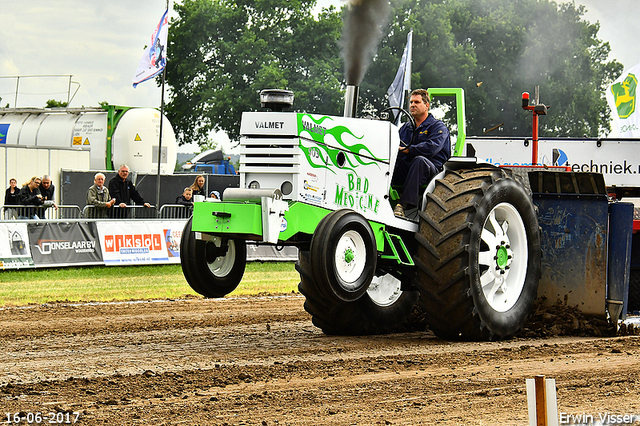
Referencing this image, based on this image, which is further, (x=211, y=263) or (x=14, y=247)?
(x=14, y=247)

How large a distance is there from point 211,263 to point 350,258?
1251mm

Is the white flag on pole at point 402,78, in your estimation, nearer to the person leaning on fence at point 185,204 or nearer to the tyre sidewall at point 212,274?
the person leaning on fence at point 185,204

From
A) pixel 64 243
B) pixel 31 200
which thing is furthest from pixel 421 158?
pixel 31 200

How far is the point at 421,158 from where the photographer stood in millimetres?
7379

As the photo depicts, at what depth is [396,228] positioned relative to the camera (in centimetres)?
721

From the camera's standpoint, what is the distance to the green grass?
40.4 ft

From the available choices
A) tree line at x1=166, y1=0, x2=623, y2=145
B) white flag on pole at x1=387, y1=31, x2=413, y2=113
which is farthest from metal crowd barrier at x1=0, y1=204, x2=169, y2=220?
tree line at x1=166, y1=0, x2=623, y2=145

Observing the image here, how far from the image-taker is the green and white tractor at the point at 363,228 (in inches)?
251

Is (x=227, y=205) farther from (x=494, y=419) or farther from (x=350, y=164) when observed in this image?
(x=494, y=419)

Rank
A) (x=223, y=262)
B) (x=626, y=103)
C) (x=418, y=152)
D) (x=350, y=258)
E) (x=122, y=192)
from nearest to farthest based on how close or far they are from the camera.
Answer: (x=350, y=258)
(x=223, y=262)
(x=418, y=152)
(x=122, y=192)
(x=626, y=103)

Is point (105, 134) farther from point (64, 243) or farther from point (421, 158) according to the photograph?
point (421, 158)

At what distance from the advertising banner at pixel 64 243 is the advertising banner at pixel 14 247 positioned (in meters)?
0.10

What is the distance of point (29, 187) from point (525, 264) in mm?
12172

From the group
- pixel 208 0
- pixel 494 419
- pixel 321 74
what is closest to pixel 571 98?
pixel 321 74
